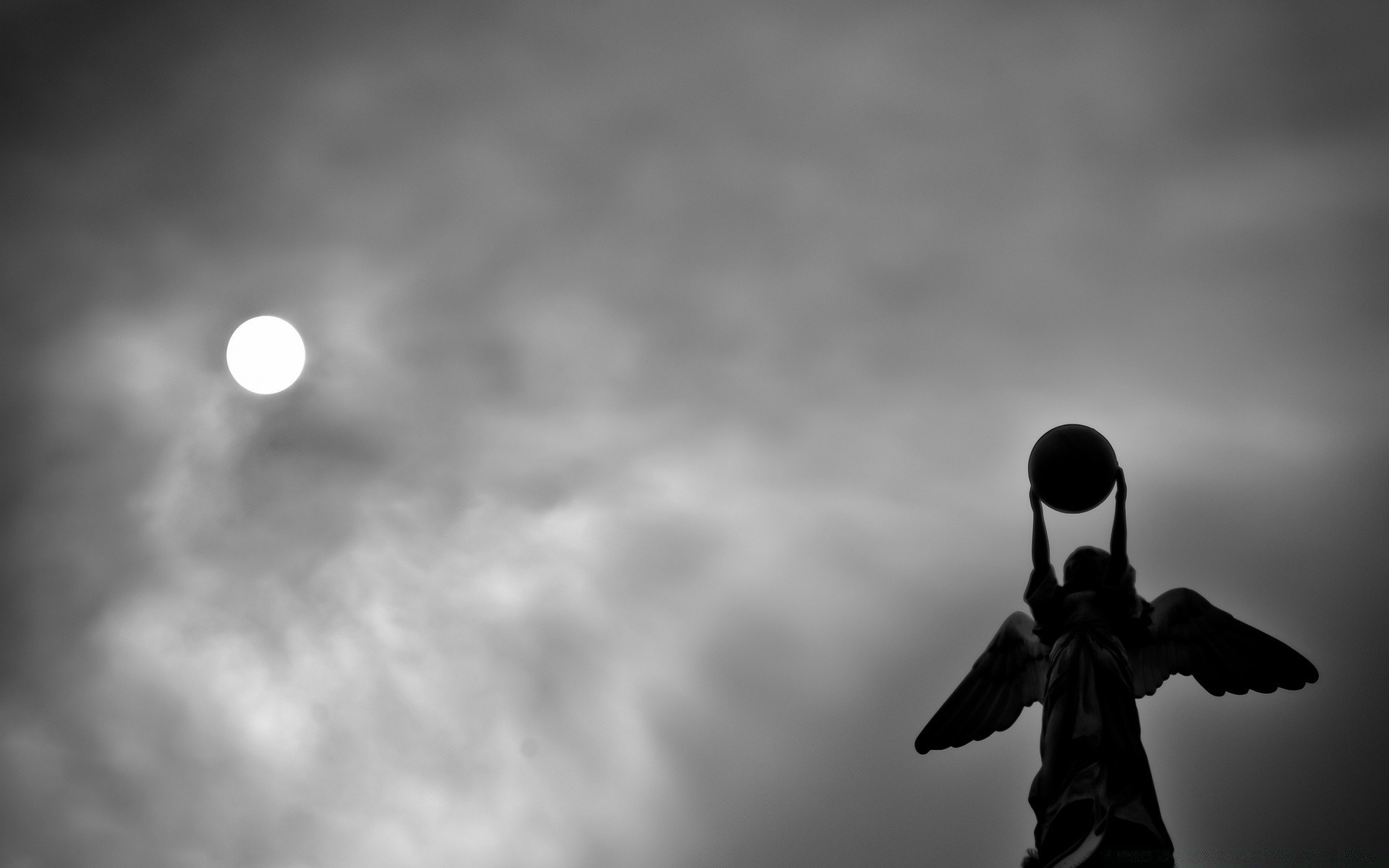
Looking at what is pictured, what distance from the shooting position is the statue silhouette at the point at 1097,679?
408 inches

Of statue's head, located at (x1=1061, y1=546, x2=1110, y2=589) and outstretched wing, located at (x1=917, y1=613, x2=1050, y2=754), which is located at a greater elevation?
statue's head, located at (x1=1061, y1=546, x2=1110, y2=589)

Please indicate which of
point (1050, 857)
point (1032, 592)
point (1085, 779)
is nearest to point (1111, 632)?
point (1032, 592)

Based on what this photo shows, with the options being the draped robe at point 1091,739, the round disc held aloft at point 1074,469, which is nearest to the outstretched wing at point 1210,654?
the draped robe at point 1091,739

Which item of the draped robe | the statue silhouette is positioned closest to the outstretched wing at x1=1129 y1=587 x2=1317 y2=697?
the statue silhouette

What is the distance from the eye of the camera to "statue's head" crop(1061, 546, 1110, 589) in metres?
12.3

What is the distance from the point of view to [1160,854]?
9.82 m

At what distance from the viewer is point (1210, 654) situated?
484 inches

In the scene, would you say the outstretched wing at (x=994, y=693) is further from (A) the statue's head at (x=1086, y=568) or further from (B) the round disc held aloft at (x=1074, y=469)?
(B) the round disc held aloft at (x=1074, y=469)

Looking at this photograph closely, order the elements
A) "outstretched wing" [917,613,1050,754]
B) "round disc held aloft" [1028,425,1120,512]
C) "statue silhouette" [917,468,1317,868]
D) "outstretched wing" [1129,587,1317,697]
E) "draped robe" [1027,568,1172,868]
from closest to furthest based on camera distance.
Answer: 1. "draped robe" [1027,568,1172,868]
2. "statue silhouette" [917,468,1317,868]
3. "round disc held aloft" [1028,425,1120,512]
4. "outstretched wing" [1129,587,1317,697]
5. "outstretched wing" [917,613,1050,754]

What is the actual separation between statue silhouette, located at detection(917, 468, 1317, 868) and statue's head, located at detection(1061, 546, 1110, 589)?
11mm

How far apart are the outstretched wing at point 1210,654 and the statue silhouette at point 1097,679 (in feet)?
0.04

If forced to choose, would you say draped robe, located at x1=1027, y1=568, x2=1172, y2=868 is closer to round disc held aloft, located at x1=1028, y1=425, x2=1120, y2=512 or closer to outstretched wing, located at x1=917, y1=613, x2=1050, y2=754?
outstretched wing, located at x1=917, y1=613, x2=1050, y2=754

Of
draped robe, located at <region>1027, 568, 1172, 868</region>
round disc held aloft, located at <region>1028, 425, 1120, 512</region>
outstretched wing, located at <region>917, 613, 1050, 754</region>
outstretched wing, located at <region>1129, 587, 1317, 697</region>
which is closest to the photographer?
draped robe, located at <region>1027, 568, 1172, 868</region>

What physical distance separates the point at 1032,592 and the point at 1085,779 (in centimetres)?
221
